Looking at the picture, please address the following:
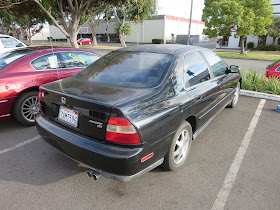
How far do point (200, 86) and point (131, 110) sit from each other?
58.1 inches

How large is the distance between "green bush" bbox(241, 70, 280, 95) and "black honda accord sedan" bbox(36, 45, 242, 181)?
4.01 meters

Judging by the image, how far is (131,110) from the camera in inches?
81.0

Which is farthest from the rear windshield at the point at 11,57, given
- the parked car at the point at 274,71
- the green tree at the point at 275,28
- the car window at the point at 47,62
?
the green tree at the point at 275,28

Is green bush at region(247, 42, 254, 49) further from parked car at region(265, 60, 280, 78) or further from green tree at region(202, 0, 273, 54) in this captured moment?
parked car at region(265, 60, 280, 78)

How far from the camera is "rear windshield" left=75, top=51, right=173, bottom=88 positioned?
262 centimetres

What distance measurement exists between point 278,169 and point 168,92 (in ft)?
6.34

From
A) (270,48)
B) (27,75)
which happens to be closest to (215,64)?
(27,75)

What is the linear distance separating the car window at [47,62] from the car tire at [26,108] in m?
0.56

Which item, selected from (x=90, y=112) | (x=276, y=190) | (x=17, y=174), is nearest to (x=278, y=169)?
(x=276, y=190)

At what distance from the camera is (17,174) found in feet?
9.07

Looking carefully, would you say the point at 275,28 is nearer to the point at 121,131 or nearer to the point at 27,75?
the point at 27,75

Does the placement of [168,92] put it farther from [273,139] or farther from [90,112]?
[273,139]

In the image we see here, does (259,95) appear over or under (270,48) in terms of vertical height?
under

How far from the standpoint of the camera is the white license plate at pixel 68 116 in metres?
2.32
